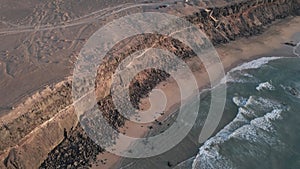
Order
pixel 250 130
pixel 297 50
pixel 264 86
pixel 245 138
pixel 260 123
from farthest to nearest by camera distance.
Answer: pixel 297 50
pixel 264 86
pixel 260 123
pixel 250 130
pixel 245 138

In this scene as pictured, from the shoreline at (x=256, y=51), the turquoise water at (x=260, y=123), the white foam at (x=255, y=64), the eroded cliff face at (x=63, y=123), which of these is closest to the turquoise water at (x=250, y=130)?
the turquoise water at (x=260, y=123)

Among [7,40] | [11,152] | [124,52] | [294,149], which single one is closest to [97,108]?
[124,52]

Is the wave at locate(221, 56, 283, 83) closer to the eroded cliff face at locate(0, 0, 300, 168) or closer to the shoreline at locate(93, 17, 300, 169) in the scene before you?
the shoreline at locate(93, 17, 300, 169)

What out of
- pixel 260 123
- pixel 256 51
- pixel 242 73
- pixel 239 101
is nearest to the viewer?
pixel 260 123

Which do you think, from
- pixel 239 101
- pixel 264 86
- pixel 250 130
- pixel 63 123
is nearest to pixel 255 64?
pixel 264 86

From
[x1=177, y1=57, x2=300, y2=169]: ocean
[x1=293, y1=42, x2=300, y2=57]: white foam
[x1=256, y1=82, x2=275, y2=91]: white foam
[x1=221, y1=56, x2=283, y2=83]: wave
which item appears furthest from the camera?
[x1=293, y1=42, x2=300, y2=57]: white foam

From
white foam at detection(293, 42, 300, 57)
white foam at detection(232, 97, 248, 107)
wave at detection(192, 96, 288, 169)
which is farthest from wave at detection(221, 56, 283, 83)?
wave at detection(192, 96, 288, 169)

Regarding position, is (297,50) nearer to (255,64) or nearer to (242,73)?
(255,64)

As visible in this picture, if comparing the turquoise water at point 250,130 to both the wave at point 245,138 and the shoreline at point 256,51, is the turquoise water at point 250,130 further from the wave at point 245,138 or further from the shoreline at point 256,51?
the shoreline at point 256,51
